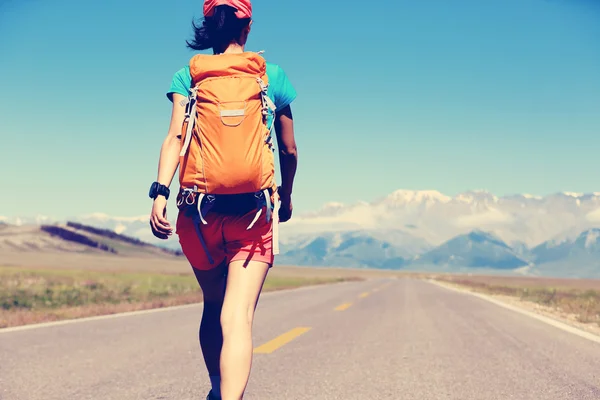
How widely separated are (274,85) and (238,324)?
45.0 inches

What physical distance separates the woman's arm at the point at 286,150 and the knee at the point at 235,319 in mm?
607

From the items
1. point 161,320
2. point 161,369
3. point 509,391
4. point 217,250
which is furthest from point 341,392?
point 161,320

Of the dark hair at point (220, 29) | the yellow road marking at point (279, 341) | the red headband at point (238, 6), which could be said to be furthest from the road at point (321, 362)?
the red headband at point (238, 6)

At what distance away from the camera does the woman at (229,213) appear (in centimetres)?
271

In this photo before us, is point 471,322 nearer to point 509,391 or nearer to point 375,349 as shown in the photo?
point 375,349

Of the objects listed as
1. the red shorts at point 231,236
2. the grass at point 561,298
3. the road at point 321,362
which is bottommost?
the road at point 321,362

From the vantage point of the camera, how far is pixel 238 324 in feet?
8.96

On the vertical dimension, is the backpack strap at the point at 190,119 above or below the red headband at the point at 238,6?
below

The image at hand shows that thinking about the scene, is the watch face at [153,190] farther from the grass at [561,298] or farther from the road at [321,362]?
the grass at [561,298]

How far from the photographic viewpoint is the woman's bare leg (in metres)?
2.64

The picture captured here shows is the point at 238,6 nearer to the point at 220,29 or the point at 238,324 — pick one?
the point at 220,29

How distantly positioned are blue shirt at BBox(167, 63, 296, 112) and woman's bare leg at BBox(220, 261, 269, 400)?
800mm

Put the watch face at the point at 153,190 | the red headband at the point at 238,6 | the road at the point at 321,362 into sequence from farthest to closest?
1. the road at the point at 321,362
2. the red headband at the point at 238,6
3. the watch face at the point at 153,190

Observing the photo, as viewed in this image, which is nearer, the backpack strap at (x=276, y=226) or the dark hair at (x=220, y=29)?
the backpack strap at (x=276, y=226)
